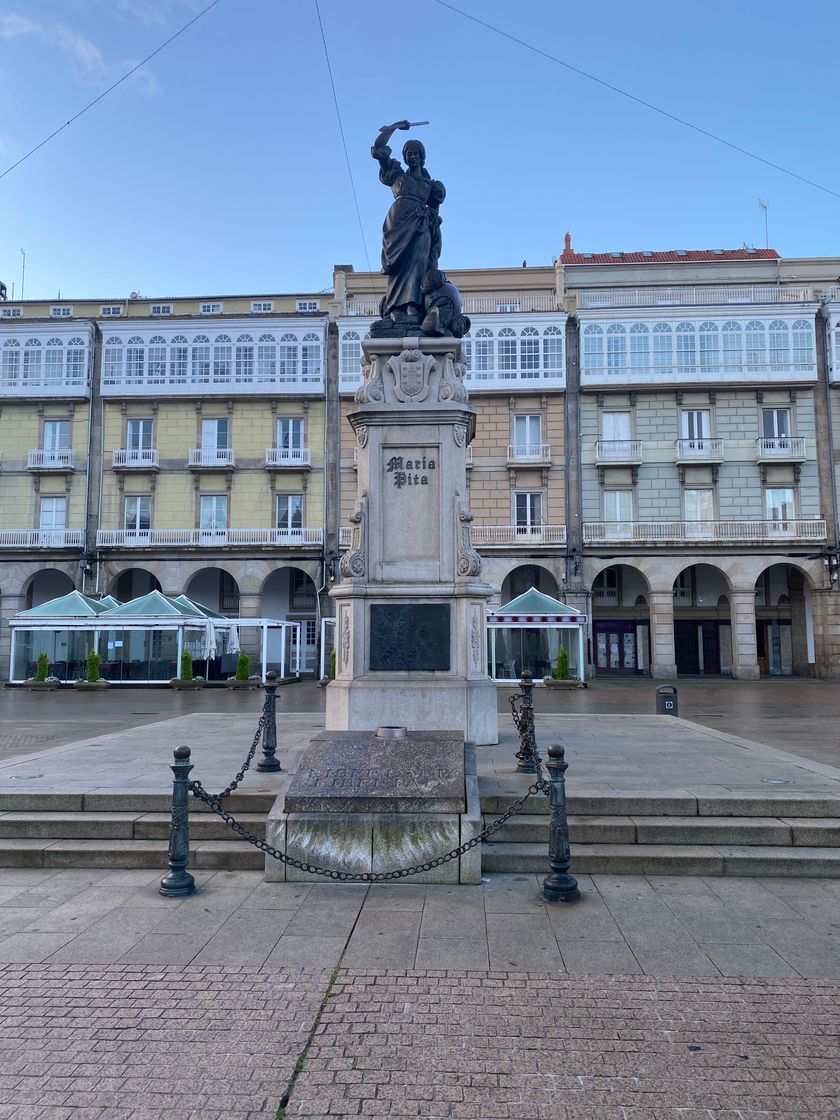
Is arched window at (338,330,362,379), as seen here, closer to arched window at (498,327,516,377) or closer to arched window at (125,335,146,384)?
arched window at (498,327,516,377)

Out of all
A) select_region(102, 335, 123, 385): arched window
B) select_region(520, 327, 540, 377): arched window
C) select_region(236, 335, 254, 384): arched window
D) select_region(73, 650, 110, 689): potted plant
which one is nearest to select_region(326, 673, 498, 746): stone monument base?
select_region(73, 650, 110, 689): potted plant

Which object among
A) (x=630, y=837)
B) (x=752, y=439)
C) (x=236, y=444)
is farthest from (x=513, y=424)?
(x=630, y=837)

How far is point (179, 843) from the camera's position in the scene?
5.86 m

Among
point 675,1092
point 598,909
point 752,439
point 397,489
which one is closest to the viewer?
point 675,1092

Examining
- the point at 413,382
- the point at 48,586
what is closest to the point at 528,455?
the point at 48,586

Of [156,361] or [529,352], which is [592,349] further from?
[156,361]

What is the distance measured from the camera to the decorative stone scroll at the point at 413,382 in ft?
30.0

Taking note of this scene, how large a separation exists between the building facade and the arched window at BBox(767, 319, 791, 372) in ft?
0.33

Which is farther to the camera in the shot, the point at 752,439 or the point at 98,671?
the point at 752,439

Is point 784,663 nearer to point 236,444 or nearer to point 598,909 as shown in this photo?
point 236,444

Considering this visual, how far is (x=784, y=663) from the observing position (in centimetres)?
3825

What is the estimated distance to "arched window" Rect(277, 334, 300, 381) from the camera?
37250 millimetres

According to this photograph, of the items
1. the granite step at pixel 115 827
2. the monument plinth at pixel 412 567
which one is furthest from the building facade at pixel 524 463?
the granite step at pixel 115 827

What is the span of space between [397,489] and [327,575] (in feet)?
90.3
